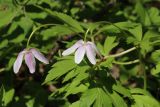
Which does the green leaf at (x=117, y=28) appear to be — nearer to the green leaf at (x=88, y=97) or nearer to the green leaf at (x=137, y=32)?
the green leaf at (x=137, y=32)

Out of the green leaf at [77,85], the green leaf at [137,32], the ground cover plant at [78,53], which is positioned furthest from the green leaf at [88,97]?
the green leaf at [137,32]

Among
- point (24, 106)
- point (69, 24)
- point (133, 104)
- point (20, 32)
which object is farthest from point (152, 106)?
point (20, 32)

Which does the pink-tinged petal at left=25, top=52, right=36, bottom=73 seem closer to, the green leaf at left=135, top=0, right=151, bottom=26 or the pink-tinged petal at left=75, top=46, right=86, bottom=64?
the pink-tinged petal at left=75, top=46, right=86, bottom=64

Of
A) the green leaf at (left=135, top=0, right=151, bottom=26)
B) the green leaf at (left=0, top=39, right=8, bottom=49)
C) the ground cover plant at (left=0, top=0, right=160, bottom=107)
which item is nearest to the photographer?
the ground cover plant at (left=0, top=0, right=160, bottom=107)

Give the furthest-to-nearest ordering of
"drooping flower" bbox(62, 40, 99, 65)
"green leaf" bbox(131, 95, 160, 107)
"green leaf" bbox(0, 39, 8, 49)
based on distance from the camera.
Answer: "green leaf" bbox(0, 39, 8, 49)
"green leaf" bbox(131, 95, 160, 107)
"drooping flower" bbox(62, 40, 99, 65)

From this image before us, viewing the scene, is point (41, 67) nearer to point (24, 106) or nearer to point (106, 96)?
point (24, 106)

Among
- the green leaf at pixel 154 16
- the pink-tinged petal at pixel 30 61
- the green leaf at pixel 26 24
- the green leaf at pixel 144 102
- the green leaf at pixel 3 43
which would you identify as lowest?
the green leaf at pixel 144 102

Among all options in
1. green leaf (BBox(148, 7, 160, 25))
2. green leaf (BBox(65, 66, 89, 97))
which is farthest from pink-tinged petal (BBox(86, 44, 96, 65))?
green leaf (BBox(148, 7, 160, 25))
